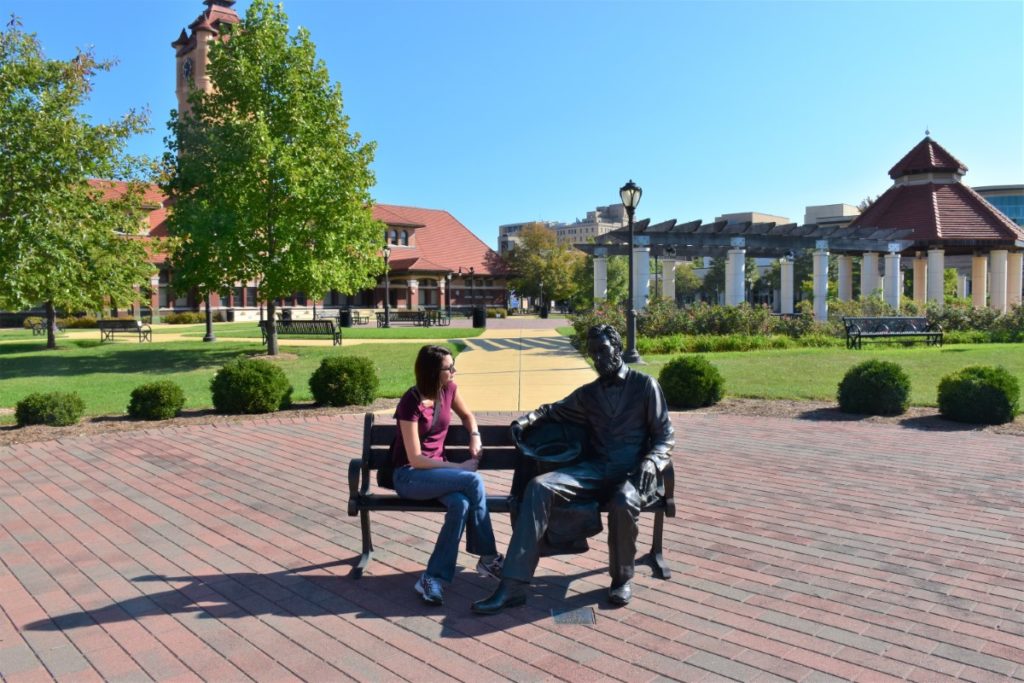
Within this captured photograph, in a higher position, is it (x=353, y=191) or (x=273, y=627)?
(x=353, y=191)

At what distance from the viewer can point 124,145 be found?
14227 millimetres

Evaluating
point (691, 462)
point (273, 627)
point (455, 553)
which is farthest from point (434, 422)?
point (691, 462)

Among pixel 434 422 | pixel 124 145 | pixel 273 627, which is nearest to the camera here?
pixel 273 627

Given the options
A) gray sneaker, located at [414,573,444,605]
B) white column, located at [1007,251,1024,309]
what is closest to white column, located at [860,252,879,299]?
white column, located at [1007,251,1024,309]

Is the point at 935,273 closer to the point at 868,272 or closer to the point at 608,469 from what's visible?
the point at 868,272

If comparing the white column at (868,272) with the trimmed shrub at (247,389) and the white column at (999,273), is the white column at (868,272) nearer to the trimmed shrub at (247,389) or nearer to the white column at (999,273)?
the white column at (999,273)

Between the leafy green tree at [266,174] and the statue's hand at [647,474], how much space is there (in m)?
17.0

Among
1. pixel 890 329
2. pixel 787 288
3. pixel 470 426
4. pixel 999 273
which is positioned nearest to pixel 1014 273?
pixel 999 273

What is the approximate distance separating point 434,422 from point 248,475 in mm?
3641

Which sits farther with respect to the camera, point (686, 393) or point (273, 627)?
point (686, 393)

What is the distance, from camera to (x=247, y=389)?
11.2m

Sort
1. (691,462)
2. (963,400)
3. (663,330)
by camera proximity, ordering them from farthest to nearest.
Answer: (663,330)
(963,400)
(691,462)

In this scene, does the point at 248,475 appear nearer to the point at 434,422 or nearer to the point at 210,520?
the point at 210,520

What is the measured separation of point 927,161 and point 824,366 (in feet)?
94.9
